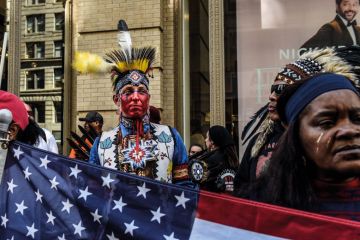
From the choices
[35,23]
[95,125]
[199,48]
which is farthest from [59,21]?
[95,125]

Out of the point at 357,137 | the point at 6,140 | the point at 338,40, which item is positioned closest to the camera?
the point at 357,137

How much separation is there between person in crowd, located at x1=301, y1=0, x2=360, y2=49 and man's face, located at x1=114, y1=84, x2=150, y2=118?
3.69 meters

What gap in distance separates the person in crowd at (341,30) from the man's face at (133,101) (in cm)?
A: 369

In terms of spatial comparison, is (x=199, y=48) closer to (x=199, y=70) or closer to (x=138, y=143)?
(x=199, y=70)

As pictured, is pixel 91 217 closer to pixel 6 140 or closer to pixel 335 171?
pixel 6 140

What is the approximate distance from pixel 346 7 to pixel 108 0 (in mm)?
3416

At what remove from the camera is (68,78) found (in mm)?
8703

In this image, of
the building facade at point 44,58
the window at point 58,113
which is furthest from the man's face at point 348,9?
the window at point 58,113

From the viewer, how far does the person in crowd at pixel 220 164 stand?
495 cm

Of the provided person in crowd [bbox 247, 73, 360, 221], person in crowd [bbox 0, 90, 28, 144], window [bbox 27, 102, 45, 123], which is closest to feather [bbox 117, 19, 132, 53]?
person in crowd [bbox 0, 90, 28, 144]

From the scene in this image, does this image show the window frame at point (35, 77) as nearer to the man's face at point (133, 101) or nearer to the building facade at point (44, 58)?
the building facade at point (44, 58)

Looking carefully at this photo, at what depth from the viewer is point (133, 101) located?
13.8 feet

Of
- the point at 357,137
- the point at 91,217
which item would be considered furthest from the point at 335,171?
the point at 91,217

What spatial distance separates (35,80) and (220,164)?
14.8 feet
